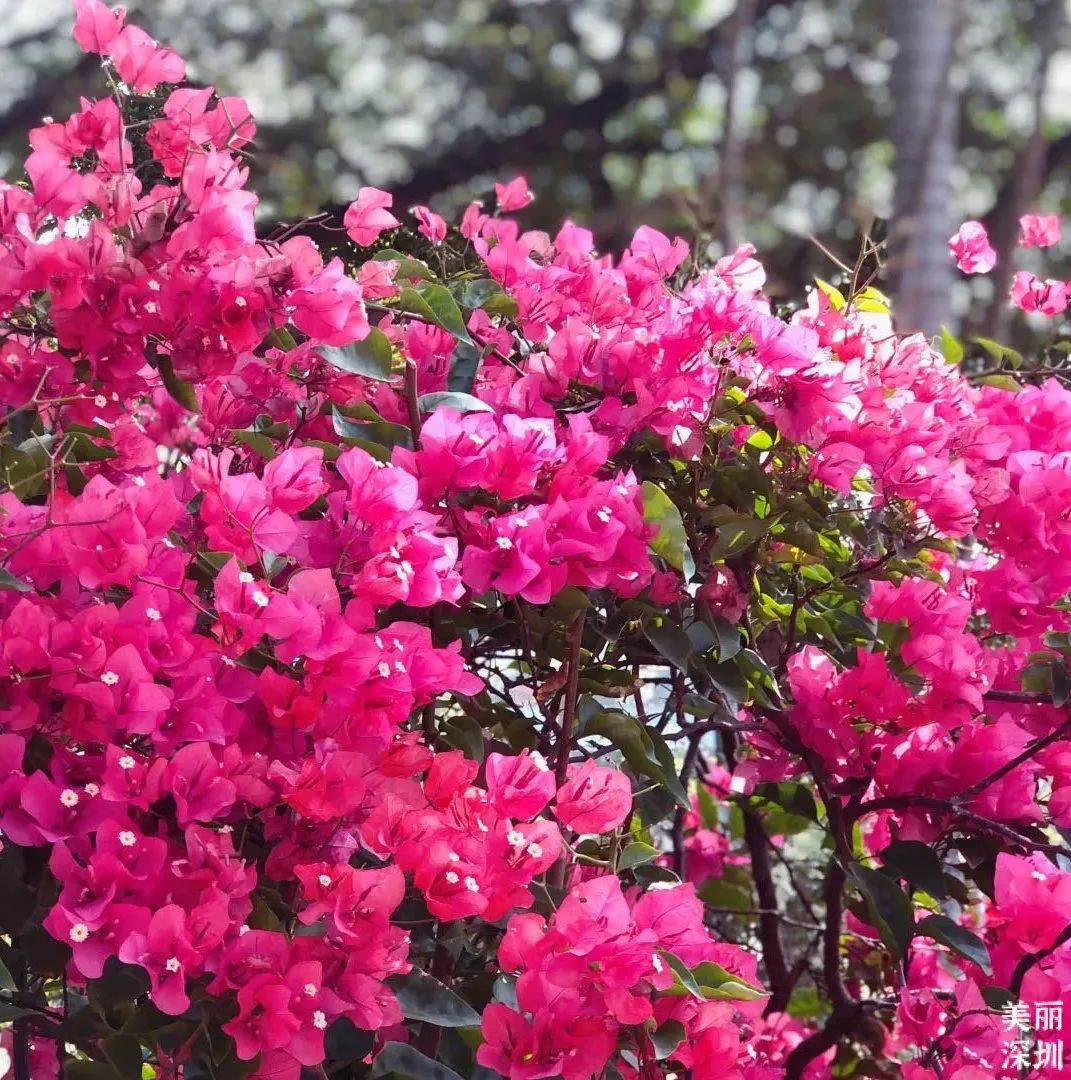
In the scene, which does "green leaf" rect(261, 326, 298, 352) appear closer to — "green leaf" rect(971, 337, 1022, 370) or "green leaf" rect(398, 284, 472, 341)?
"green leaf" rect(398, 284, 472, 341)

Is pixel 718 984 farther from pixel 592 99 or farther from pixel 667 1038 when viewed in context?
pixel 592 99

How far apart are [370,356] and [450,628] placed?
0.22 meters

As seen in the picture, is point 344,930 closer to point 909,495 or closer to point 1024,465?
point 909,495

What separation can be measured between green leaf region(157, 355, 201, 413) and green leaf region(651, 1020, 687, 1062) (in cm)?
53

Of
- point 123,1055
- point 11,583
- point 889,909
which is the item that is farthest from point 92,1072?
point 889,909

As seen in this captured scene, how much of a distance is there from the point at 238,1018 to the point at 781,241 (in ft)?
29.2

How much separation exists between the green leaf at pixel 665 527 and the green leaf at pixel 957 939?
41cm

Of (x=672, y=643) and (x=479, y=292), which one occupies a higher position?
(x=479, y=292)

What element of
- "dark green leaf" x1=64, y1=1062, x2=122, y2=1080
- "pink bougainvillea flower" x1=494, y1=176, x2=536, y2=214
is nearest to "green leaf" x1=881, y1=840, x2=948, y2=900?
"dark green leaf" x1=64, y1=1062, x2=122, y2=1080

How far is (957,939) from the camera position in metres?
1.14

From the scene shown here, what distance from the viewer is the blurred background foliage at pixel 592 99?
800cm

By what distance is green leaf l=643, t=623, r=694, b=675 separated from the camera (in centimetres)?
105

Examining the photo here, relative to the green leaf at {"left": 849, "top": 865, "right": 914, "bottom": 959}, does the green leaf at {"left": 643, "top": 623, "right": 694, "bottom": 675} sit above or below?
above

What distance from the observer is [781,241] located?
9.20 m
